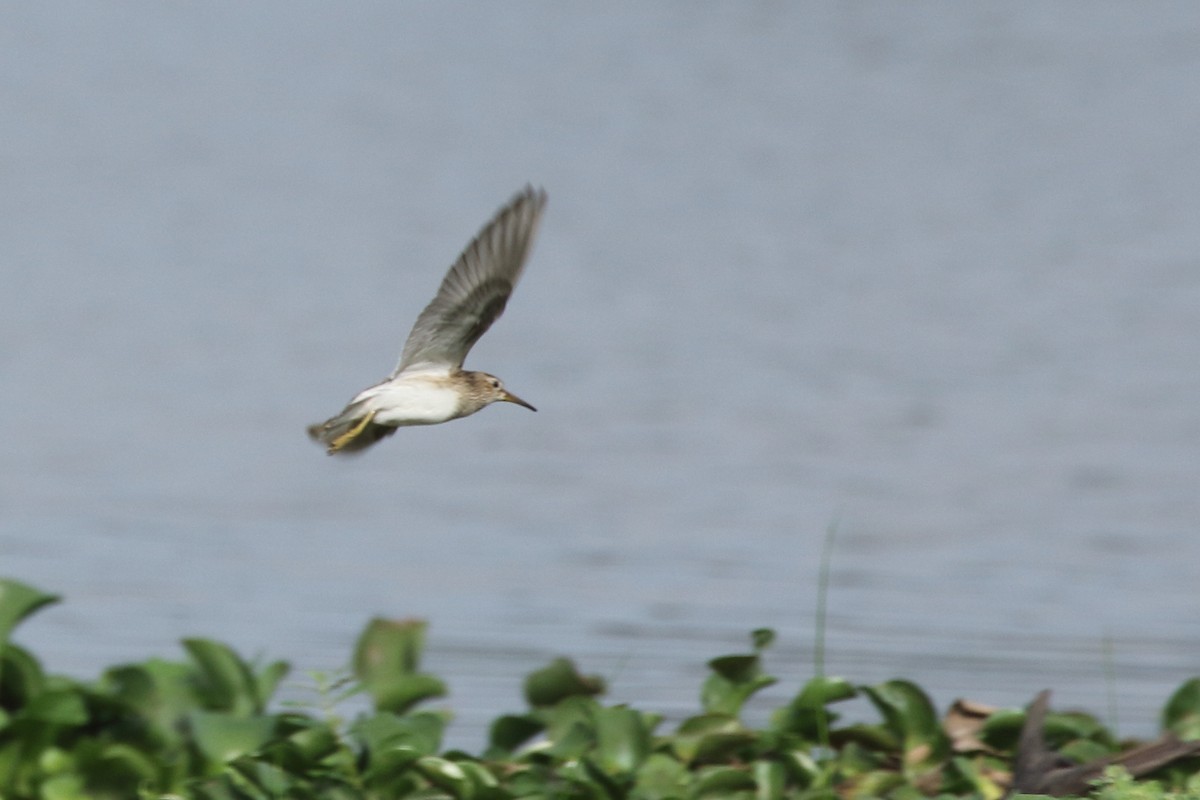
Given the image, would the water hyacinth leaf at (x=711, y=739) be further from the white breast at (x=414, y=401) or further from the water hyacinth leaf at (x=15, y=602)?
the white breast at (x=414, y=401)

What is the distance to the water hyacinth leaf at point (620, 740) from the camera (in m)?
5.00

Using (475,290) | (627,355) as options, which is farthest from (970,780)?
(627,355)

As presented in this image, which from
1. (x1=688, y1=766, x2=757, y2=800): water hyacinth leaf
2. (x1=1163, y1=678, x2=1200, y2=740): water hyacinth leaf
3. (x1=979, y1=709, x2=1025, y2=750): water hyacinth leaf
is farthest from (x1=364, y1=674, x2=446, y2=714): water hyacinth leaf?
(x1=1163, y1=678, x2=1200, y2=740): water hyacinth leaf

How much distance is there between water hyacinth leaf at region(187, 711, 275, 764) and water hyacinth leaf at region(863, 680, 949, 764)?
1535 millimetres

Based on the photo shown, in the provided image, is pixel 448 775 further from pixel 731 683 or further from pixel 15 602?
pixel 15 602

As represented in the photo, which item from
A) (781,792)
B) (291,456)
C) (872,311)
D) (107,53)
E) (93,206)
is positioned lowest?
(781,792)

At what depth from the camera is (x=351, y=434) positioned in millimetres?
3549

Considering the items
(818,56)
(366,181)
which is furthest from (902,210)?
(818,56)

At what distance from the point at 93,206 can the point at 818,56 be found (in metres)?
9.42

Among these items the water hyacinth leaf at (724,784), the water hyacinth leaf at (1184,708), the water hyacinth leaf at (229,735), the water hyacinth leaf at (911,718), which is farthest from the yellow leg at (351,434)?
the water hyacinth leaf at (1184,708)

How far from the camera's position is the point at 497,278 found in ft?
13.0

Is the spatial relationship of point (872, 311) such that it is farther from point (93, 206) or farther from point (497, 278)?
point (497, 278)

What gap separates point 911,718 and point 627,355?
289 inches

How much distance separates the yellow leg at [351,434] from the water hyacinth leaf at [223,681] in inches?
68.2
